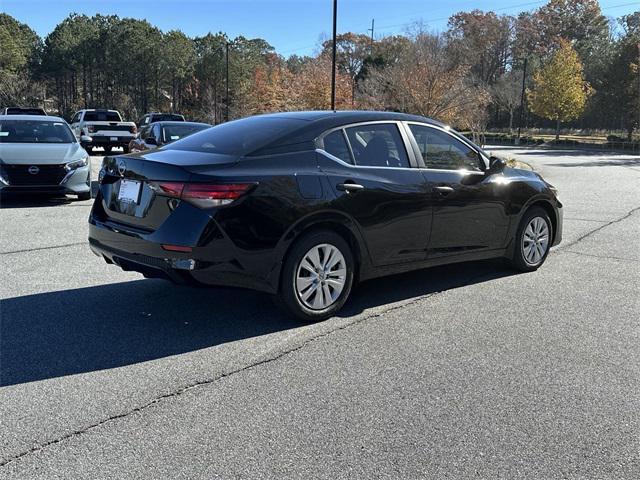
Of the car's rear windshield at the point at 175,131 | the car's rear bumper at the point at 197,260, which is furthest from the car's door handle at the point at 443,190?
the car's rear windshield at the point at 175,131

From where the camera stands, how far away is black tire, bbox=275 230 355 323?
445 centimetres

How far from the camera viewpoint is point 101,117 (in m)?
24.7

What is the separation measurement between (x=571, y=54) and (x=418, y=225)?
45.5m

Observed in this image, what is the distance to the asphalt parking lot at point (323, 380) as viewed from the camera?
9.32ft

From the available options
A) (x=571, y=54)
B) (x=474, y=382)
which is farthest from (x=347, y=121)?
(x=571, y=54)

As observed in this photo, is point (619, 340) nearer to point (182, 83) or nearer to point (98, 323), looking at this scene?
point (98, 323)

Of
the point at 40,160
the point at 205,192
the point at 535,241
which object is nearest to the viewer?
the point at 205,192

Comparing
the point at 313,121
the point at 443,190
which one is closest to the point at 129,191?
the point at 313,121

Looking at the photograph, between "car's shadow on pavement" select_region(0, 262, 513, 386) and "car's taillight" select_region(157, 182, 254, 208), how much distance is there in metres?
0.68

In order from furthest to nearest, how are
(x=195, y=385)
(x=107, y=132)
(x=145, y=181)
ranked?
(x=107, y=132) → (x=145, y=181) → (x=195, y=385)

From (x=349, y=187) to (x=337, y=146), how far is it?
0.40m

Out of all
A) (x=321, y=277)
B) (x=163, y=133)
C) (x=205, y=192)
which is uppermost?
(x=163, y=133)

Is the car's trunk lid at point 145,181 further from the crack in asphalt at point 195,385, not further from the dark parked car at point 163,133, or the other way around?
the dark parked car at point 163,133

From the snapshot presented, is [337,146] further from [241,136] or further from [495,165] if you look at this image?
[495,165]
